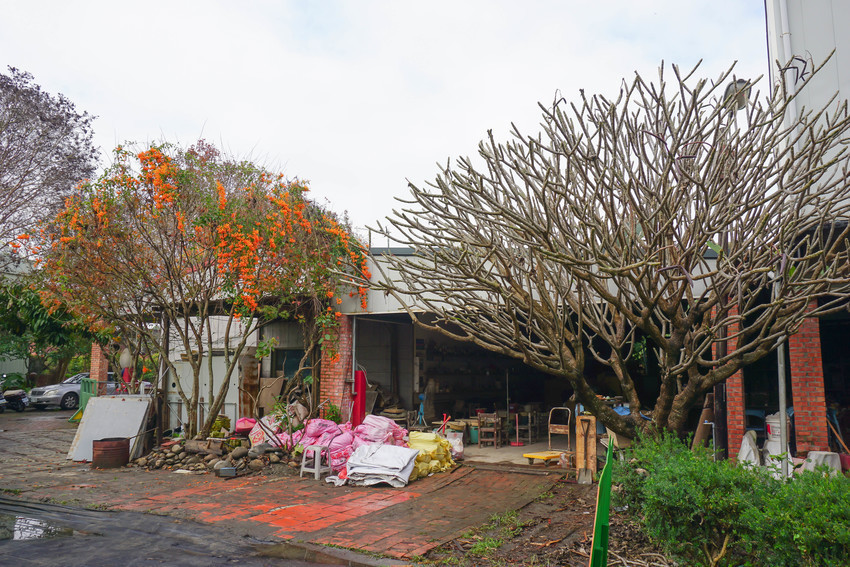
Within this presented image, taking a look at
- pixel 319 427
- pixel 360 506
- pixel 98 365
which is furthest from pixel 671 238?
pixel 98 365

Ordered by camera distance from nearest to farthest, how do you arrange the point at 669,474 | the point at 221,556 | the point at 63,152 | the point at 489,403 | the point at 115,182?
the point at 669,474 < the point at 221,556 < the point at 115,182 < the point at 489,403 < the point at 63,152

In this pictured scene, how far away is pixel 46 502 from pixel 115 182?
5.71m

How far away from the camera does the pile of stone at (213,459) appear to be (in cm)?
1043

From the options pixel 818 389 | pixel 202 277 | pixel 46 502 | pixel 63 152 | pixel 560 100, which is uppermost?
pixel 63 152

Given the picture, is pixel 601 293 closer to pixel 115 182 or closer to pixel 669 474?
pixel 669 474

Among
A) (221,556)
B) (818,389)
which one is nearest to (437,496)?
(221,556)

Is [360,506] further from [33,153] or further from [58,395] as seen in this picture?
[58,395]

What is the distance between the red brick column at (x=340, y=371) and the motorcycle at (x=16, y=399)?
16.7m

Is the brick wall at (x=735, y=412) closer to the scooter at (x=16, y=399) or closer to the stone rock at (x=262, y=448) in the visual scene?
the stone rock at (x=262, y=448)

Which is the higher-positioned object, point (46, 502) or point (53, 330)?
point (53, 330)

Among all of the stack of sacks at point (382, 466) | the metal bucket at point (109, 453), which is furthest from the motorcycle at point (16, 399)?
the stack of sacks at point (382, 466)

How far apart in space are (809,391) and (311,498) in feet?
23.0

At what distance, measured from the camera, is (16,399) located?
2217cm

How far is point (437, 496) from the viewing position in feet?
27.5
